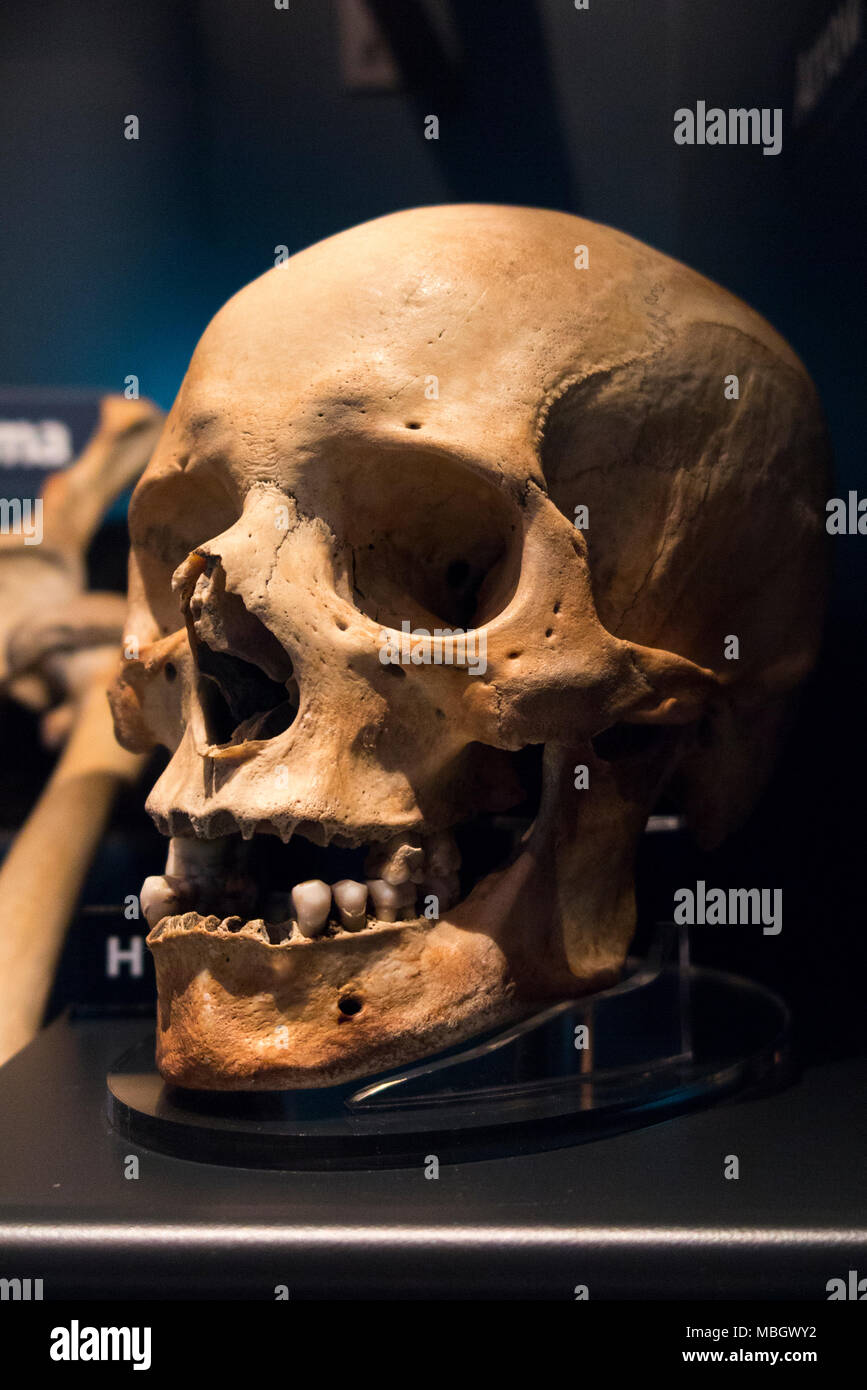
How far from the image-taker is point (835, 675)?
85.1 inches

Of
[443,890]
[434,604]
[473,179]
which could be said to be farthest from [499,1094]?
[473,179]

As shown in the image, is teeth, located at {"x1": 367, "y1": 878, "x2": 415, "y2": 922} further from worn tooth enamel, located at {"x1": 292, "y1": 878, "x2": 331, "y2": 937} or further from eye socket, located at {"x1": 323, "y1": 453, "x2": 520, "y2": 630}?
A: eye socket, located at {"x1": 323, "y1": 453, "x2": 520, "y2": 630}

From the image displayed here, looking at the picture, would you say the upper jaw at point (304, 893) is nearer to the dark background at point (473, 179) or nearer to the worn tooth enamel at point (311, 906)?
the worn tooth enamel at point (311, 906)

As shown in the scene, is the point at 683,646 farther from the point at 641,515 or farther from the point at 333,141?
the point at 333,141

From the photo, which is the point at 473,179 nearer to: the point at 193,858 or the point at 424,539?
the point at 424,539

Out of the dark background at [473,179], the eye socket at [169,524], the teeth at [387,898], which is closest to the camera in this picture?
the teeth at [387,898]

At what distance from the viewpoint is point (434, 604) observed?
5.63ft

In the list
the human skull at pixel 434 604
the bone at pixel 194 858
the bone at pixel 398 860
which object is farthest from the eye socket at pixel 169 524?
the bone at pixel 398 860

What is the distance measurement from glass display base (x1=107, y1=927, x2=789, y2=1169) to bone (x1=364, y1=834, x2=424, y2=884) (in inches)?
8.8

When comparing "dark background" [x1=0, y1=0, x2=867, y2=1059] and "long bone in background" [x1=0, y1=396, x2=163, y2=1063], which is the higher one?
"dark background" [x1=0, y1=0, x2=867, y2=1059]

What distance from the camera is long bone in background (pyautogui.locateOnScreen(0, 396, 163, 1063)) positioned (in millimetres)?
2148

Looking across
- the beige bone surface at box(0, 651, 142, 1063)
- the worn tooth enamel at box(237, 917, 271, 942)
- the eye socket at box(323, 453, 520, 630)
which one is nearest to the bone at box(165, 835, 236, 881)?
the worn tooth enamel at box(237, 917, 271, 942)

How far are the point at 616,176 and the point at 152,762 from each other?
1280 millimetres

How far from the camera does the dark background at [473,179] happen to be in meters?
2.03
